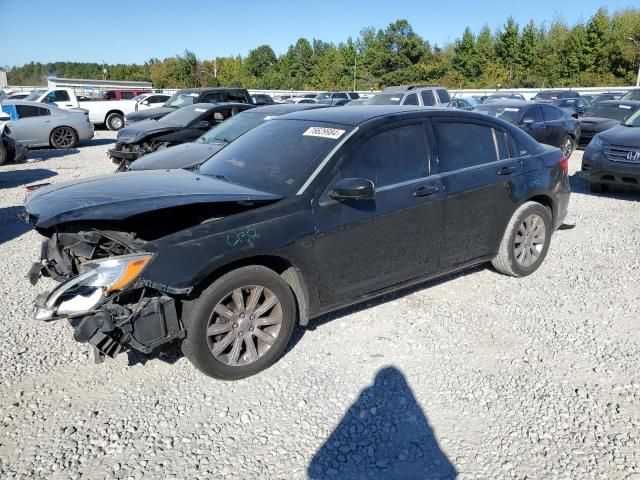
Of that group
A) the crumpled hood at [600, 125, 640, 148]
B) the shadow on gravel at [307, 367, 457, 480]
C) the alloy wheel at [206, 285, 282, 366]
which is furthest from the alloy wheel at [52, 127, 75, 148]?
the shadow on gravel at [307, 367, 457, 480]

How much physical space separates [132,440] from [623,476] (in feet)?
8.62

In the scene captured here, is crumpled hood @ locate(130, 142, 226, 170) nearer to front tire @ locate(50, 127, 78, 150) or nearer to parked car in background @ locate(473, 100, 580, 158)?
parked car in background @ locate(473, 100, 580, 158)

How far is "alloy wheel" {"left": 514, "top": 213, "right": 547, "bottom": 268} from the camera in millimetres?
5070

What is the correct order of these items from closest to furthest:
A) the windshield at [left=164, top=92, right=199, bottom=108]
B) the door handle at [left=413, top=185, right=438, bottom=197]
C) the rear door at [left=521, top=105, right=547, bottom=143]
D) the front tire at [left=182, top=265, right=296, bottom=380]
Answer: the front tire at [left=182, top=265, right=296, bottom=380] → the door handle at [left=413, top=185, right=438, bottom=197] → the rear door at [left=521, top=105, right=547, bottom=143] → the windshield at [left=164, top=92, right=199, bottom=108]

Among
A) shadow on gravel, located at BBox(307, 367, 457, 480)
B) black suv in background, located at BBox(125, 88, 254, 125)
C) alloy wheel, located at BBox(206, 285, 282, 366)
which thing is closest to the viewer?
shadow on gravel, located at BBox(307, 367, 457, 480)

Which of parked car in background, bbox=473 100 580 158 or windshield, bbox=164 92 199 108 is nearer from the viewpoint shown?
parked car in background, bbox=473 100 580 158

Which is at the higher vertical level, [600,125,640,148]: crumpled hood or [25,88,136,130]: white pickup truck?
[25,88,136,130]: white pickup truck

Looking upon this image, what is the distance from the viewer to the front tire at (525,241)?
195 inches

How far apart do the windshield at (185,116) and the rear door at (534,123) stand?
25.0 ft

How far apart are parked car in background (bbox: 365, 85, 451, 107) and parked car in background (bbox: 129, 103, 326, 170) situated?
7218 mm

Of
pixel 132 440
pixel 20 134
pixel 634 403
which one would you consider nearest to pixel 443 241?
pixel 634 403

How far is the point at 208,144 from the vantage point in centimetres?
841

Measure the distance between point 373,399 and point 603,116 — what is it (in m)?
14.8

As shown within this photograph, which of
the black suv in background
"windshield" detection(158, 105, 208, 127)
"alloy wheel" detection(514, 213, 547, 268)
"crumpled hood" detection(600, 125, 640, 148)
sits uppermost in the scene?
the black suv in background
